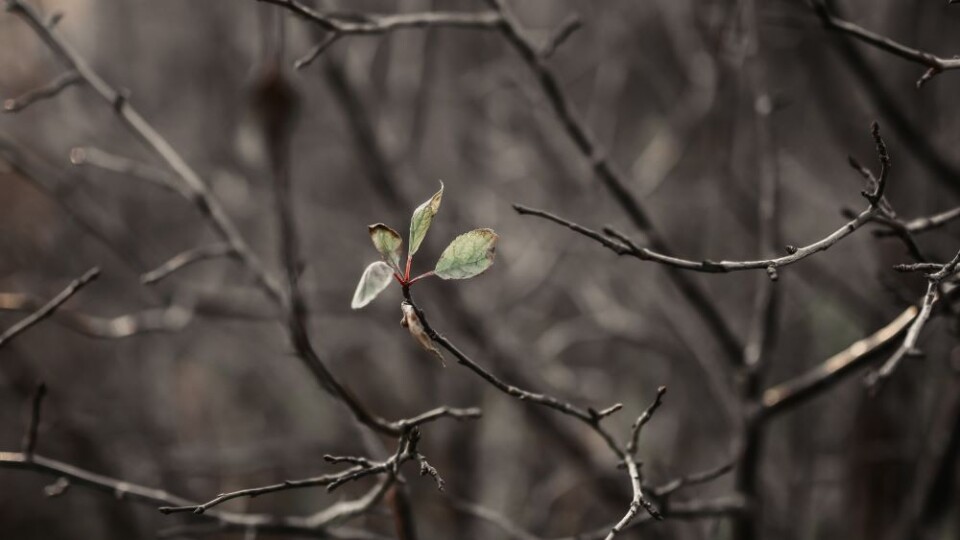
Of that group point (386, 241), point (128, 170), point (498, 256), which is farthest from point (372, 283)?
point (498, 256)

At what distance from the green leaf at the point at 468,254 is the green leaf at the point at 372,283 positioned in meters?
→ 0.05

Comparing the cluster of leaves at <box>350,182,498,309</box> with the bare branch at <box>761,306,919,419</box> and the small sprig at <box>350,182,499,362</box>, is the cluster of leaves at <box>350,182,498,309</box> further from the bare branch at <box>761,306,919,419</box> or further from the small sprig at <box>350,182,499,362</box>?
the bare branch at <box>761,306,919,419</box>

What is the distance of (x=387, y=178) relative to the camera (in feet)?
6.63

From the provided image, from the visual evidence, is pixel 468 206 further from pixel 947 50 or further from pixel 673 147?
pixel 947 50

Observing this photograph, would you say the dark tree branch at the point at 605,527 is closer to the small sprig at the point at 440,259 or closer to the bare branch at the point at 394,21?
the small sprig at the point at 440,259

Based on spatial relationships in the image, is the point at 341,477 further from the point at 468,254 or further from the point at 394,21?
the point at 394,21

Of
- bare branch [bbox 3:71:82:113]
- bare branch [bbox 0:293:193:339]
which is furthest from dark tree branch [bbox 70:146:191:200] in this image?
bare branch [bbox 0:293:193:339]

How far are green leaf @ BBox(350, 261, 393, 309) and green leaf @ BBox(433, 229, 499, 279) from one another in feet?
0.16

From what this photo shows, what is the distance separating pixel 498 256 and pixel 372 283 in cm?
221

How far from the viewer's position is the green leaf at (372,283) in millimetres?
656

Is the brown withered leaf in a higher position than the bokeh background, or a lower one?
lower

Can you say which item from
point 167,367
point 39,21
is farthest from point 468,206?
point 39,21

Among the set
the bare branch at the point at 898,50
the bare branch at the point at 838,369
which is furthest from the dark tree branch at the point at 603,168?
the bare branch at the point at 898,50

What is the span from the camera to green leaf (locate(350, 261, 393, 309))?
656mm
